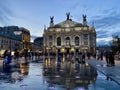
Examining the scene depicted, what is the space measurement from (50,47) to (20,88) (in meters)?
153

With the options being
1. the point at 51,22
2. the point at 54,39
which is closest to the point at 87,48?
the point at 54,39

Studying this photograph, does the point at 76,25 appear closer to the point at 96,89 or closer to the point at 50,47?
the point at 50,47

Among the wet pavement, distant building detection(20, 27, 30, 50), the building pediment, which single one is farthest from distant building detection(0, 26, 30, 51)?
the wet pavement

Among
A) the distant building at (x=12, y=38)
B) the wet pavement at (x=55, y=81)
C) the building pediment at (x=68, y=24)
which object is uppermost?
the building pediment at (x=68, y=24)

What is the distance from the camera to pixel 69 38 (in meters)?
166

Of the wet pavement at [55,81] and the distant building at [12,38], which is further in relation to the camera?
the distant building at [12,38]

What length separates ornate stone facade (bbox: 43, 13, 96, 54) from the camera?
16150 centimetres

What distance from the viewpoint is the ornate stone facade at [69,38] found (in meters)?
162

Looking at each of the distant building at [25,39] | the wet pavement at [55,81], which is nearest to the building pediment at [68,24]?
the distant building at [25,39]

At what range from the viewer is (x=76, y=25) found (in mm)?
170125

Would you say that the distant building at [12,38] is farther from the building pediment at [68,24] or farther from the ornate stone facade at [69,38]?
the building pediment at [68,24]

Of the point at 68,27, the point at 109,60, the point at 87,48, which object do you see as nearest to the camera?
the point at 109,60

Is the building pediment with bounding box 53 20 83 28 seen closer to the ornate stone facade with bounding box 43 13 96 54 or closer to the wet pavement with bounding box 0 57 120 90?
the ornate stone facade with bounding box 43 13 96 54

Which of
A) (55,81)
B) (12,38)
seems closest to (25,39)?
(12,38)
